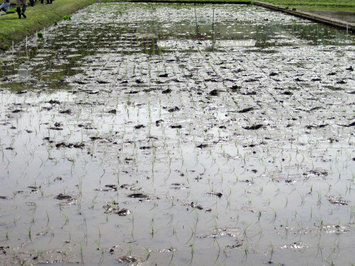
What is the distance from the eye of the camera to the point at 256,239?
506 centimetres

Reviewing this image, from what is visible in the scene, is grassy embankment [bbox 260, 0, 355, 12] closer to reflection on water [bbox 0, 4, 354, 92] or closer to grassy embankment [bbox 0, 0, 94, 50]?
reflection on water [bbox 0, 4, 354, 92]

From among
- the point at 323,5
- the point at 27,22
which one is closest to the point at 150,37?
the point at 27,22

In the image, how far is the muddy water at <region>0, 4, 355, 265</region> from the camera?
4.97m

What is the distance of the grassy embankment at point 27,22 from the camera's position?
18969mm

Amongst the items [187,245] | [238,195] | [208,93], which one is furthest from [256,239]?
[208,93]

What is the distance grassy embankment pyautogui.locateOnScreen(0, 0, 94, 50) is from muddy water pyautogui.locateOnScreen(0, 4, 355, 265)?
429 cm

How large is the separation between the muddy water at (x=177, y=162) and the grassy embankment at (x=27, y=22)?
4.29 meters

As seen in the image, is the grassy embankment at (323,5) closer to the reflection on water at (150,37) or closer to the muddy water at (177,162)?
the reflection on water at (150,37)

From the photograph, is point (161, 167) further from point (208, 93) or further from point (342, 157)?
point (208, 93)

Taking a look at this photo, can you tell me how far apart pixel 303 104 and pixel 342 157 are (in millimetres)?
2870

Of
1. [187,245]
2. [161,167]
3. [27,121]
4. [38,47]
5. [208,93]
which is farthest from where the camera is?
[38,47]

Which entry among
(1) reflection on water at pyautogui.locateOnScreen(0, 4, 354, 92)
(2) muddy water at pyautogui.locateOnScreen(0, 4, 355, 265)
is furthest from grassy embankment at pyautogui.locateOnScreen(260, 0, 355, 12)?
(2) muddy water at pyautogui.locateOnScreen(0, 4, 355, 265)

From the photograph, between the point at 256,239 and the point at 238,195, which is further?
the point at 238,195

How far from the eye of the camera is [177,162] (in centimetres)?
707
